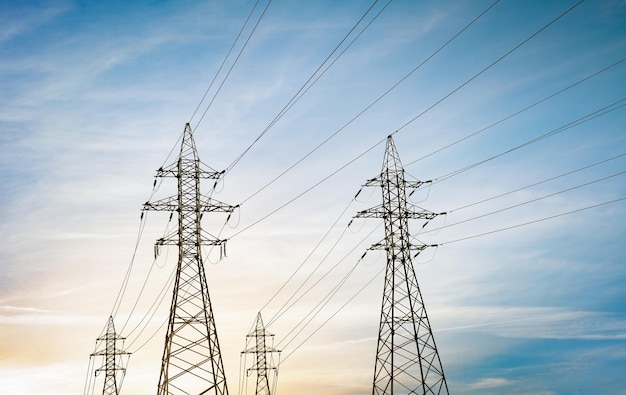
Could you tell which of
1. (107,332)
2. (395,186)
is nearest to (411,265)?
(395,186)

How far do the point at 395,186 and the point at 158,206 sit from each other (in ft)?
47.9

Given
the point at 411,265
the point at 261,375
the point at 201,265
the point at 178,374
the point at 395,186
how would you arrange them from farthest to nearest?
1. the point at 261,375
2. the point at 395,186
3. the point at 411,265
4. the point at 201,265
5. the point at 178,374


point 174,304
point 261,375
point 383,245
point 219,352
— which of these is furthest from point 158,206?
point 261,375

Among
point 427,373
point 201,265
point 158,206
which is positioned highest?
point 158,206

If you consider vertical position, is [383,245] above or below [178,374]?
above

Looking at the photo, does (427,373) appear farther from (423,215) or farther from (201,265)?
(201,265)

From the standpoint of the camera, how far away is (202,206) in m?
34.4

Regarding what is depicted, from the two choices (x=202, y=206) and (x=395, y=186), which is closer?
(x=202, y=206)

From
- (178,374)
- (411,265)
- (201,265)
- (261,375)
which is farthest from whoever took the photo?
(261,375)

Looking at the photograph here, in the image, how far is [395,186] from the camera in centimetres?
3784

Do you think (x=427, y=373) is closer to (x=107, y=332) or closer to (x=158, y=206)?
(x=158, y=206)

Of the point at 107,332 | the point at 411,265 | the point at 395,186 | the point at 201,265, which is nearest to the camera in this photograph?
the point at 201,265

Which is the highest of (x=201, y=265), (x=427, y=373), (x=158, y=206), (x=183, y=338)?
(x=158, y=206)

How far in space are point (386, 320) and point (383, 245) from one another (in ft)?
15.2
